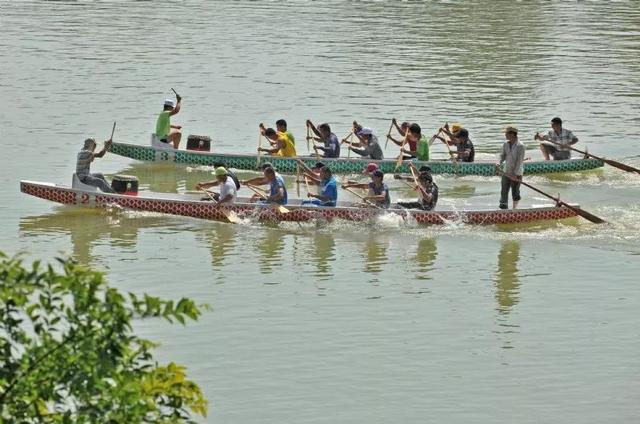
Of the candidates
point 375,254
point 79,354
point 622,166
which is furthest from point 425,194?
point 79,354

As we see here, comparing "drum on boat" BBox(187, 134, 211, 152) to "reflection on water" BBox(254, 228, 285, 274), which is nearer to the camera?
"reflection on water" BBox(254, 228, 285, 274)

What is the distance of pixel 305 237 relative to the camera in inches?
1014

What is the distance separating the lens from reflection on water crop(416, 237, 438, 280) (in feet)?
77.7

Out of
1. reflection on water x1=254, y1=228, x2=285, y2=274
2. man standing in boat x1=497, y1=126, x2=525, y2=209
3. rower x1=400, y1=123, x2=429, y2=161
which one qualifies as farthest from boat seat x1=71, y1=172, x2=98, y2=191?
man standing in boat x1=497, y1=126, x2=525, y2=209

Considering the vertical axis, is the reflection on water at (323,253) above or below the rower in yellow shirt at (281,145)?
below

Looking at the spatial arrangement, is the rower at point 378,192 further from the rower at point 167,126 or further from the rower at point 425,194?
the rower at point 167,126

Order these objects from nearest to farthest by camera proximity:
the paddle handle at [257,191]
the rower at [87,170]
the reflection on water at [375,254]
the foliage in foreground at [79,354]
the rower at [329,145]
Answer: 1. the foliage in foreground at [79,354]
2. the reflection on water at [375,254]
3. the paddle handle at [257,191]
4. the rower at [87,170]
5. the rower at [329,145]

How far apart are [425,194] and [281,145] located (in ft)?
18.6

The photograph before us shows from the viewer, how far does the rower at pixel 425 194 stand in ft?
85.6

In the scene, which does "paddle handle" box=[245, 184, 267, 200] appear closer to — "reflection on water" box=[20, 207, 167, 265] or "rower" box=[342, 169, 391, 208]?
"reflection on water" box=[20, 207, 167, 265]

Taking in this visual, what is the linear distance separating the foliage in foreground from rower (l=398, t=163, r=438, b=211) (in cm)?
1672

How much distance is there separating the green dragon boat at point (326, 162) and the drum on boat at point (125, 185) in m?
4.23

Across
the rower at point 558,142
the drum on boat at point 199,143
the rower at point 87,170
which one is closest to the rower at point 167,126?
the drum on boat at point 199,143

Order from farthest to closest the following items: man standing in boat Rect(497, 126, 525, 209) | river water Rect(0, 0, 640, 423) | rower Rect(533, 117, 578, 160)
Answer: rower Rect(533, 117, 578, 160) → man standing in boat Rect(497, 126, 525, 209) → river water Rect(0, 0, 640, 423)
